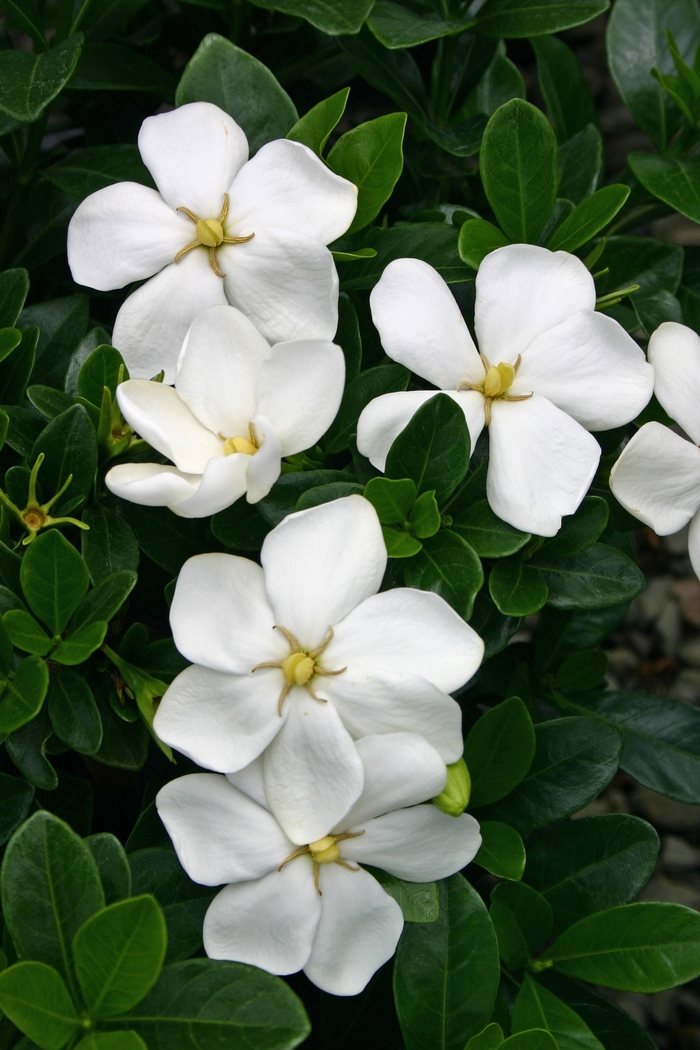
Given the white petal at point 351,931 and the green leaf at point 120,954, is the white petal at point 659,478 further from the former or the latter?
the green leaf at point 120,954

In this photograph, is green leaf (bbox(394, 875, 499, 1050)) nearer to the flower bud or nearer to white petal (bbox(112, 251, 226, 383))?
the flower bud

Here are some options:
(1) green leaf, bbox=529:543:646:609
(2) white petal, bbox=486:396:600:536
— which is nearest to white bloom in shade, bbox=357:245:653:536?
(2) white petal, bbox=486:396:600:536

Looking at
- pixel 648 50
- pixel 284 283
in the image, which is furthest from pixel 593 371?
pixel 648 50

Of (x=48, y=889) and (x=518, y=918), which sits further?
(x=518, y=918)

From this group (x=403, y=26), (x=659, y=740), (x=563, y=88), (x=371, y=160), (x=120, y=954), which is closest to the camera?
(x=120, y=954)

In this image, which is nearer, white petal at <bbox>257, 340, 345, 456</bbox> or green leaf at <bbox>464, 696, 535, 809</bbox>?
white petal at <bbox>257, 340, 345, 456</bbox>

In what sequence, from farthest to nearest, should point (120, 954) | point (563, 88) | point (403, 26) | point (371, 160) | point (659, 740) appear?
point (563, 88), point (659, 740), point (403, 26), point (371, 160), point (120, 954)

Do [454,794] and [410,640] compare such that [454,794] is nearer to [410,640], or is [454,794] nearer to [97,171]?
[410,640]
